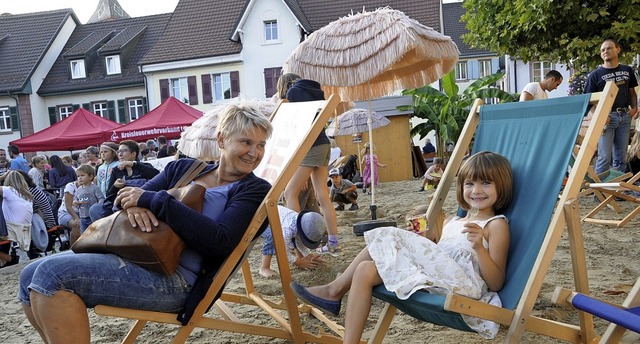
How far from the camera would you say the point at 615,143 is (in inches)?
302

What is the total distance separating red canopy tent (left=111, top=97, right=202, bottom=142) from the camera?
1468 cm

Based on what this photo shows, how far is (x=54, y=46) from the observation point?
35438 millimetres

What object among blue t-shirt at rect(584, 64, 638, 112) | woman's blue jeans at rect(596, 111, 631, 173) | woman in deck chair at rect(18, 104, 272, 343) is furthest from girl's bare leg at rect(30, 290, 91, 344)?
woman's blue jeans at rect(596, 111, 631, 173)

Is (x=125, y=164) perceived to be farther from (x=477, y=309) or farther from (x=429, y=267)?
(x=477, y=309)

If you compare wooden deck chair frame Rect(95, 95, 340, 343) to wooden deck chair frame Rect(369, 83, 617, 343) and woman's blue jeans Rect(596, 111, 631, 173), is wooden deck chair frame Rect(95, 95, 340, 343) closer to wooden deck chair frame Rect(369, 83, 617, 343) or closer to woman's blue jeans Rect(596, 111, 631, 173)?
wooden deck chair frame Rect(369, 83, 617, 343)

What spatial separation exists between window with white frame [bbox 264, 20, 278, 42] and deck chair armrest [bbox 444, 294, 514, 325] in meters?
28.4

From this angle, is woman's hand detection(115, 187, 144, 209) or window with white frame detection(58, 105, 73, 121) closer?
woman's hand detection(115, 187, 144, 209)

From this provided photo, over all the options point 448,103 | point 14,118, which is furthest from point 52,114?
point 448,103

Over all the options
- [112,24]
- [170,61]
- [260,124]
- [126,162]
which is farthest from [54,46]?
[260,124]

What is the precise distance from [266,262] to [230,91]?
25865 mm

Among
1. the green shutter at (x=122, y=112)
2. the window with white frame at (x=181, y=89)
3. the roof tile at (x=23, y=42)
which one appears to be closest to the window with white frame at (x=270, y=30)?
the window with white frame at (x=181, y=89)

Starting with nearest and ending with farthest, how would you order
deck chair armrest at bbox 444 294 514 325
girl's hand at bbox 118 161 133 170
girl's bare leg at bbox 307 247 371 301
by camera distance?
1. deck chair armrest at bbox 444 294 514 325
2. girl's bare leg at bbox 307 247 371 301
3. girl's hand at bbox 118 161 133 170

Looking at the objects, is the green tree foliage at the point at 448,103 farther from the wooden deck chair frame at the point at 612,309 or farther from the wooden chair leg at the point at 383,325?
the wooden deck chair frame at the point at 612,309

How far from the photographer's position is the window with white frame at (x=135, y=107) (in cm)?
3244
